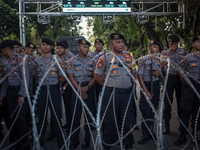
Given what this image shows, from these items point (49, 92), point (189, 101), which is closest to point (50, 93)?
point (49, 92)

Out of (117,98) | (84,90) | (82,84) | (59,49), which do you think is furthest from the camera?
(59,49)

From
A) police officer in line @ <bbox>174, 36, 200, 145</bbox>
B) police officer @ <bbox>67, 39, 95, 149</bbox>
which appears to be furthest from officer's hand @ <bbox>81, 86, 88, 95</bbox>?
police officer in line @ <bbox>174, 36, 200, 145</bbox>

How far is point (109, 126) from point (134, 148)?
69 centimetres

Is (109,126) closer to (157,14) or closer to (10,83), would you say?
(10,83)

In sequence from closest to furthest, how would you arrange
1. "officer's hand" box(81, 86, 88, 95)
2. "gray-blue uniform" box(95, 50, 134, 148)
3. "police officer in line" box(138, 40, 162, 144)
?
"gray-blue uniform" box(95, 50, 134, 148) → "officer's hand" box(81, 86, 88, 95) → "police officer in line" box(138, 40, 162, 144)

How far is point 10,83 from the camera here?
390 centimetres

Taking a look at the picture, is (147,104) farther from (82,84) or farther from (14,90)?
(14,90)

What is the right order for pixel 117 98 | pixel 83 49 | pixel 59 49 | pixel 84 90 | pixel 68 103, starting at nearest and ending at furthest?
pixel 117 98 → pixel 84 90 → pixel 83 49 → pixel 59 49 → pixel 68 103

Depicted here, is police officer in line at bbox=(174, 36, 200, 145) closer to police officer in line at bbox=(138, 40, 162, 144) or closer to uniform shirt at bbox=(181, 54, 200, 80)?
uniform shirt at bbox=(181, 54, 200, 80)

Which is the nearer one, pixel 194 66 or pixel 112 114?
pixel 112 114

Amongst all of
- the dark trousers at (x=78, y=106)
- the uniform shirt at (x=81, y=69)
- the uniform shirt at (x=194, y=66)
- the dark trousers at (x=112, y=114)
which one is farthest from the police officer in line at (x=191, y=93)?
the uniform shirt at (x=81, y=69)

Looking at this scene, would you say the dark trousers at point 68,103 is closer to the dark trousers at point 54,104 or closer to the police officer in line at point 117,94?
the dark trousers at point 54,104

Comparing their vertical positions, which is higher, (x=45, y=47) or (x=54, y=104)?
(x=45, y=47)

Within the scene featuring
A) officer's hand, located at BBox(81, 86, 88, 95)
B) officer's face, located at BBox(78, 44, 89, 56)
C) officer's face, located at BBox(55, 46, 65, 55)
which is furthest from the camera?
officer's face, located at BBox(55, 46, 65, 55)
